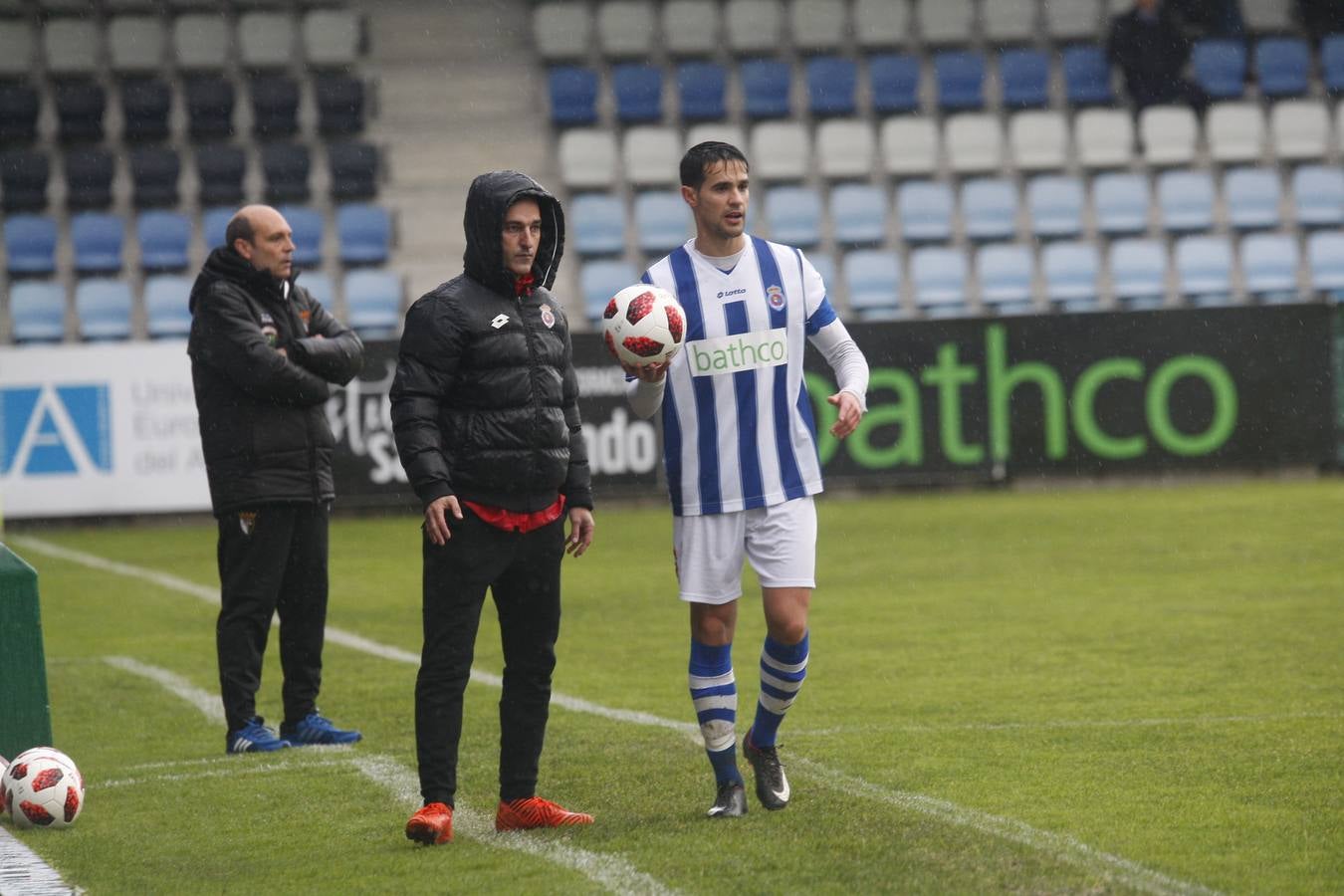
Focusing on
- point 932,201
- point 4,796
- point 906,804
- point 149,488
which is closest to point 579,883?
point 906,804

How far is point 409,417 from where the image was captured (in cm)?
563

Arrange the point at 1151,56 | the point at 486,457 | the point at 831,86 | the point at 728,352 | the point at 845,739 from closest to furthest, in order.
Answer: the point at 486,457 → the point at 728,352 → the point at 845,739 → the point at 1151,56 → the point at 831,86

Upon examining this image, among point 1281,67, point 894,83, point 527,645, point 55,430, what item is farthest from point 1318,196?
point 527,645

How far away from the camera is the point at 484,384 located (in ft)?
18.8

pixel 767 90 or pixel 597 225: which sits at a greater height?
pixel 767 90

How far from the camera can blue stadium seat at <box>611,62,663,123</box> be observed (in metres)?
23.6

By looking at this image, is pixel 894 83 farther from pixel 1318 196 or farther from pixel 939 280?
pixel 1318 196

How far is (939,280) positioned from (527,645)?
16618mm

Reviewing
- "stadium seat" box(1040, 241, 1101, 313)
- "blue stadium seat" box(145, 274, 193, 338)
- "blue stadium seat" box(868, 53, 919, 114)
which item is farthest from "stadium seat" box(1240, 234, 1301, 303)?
"blue stadium seat" box(145, 274, 193, 338)

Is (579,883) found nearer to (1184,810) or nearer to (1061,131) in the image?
(1184,810)

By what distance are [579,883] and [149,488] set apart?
13.7 metres

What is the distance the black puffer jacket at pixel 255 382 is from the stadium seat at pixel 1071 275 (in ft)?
49.9

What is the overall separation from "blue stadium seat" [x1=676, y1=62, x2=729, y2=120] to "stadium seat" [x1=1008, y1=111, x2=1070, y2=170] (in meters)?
3.49

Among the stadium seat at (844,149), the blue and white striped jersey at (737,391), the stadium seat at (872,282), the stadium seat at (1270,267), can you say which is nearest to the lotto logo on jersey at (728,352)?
the blue and white striped jersey at (737,391)
